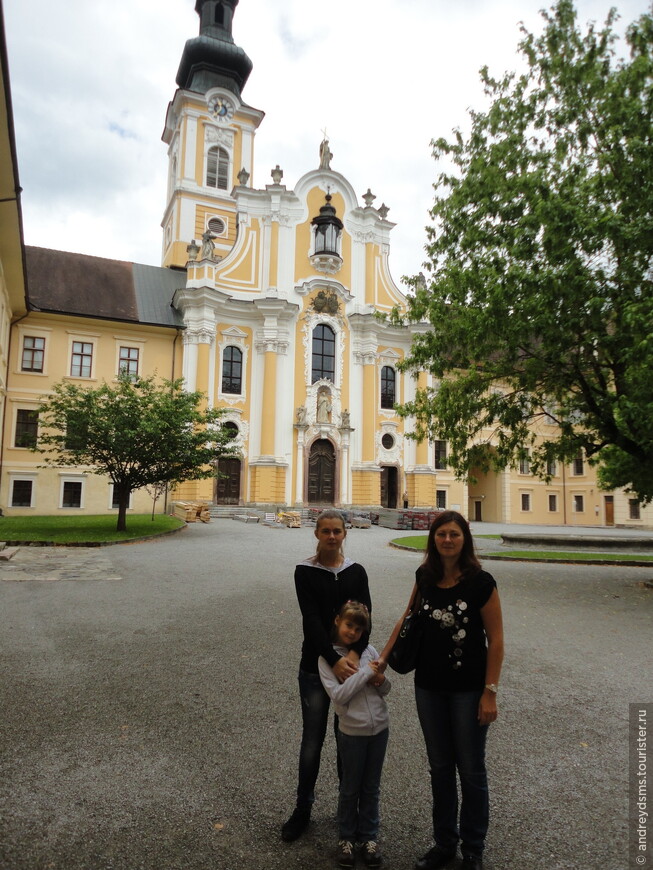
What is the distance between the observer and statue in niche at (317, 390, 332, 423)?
36312 mm

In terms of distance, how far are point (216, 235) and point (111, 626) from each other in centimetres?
3955

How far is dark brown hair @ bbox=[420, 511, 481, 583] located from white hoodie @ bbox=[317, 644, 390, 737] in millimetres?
581

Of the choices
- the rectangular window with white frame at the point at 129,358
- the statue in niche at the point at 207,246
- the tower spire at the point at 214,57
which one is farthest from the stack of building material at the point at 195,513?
the tower spire at the point at 214,57

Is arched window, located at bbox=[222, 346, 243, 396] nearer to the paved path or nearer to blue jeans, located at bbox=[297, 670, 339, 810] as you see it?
the paved path

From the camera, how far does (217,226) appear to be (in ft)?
143

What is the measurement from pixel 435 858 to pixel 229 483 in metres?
31.7

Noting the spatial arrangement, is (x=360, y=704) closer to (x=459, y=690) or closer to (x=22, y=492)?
(x=459, y=690)

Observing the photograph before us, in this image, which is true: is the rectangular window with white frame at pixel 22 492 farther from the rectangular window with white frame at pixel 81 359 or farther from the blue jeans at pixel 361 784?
the blue jeans at pixel 361 784

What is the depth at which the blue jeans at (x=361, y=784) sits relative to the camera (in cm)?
303

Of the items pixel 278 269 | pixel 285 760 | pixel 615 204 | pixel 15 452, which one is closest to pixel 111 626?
pixel 285 760

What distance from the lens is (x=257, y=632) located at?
7.40 m

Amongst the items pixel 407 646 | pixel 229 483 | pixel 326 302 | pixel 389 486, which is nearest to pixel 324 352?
pixel 326 302

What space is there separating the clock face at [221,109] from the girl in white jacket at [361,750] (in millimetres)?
48205

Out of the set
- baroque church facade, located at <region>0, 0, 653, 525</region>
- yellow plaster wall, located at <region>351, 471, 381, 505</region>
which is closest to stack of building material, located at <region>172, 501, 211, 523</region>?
baroque church facade, located at <region>0, 0, 653, 525</region>
